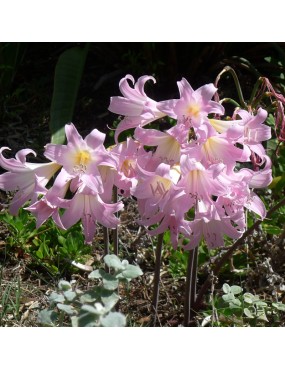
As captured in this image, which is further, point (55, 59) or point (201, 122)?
point (55, 59)

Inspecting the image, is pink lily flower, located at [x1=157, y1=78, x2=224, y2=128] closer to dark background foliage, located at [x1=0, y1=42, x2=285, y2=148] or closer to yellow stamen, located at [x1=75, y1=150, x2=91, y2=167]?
yellow stamen, located at [x1=75, y1=150, x2=91, y2=167]

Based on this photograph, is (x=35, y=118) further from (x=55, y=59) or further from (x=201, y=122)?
(x=201, y=122)

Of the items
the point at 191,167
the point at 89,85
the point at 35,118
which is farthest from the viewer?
the point at 89,85

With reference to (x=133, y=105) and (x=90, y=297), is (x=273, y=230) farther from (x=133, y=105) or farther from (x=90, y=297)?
(x=90, y=297)

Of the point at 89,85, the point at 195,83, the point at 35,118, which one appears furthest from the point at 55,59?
the point at 195,83

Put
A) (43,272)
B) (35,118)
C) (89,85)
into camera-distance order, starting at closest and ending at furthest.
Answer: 1. (43,272)
2. (35,118)
3. (89,85)

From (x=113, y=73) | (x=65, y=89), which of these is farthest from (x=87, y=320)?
(x=113, y=73)

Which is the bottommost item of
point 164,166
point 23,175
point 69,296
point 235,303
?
point 235,303
